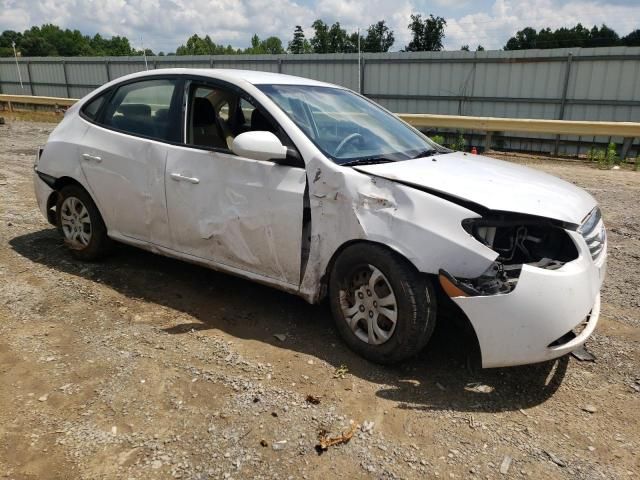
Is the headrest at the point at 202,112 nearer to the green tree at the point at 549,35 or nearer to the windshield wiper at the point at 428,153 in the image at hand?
the windshield wiper at the point at 428,153

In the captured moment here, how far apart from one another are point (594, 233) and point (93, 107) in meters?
4.26

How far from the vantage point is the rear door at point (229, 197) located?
349cm

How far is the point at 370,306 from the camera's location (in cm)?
321

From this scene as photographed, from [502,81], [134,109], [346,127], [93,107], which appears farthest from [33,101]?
[346,127]

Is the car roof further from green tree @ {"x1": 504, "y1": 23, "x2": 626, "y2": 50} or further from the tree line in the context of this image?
green tree @ {"x1": 504, "y1": 23, "x2": 626, "y2": 50}

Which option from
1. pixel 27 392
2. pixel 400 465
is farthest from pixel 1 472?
pixel 400 465

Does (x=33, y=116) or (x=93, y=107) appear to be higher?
(x=93, y=107)

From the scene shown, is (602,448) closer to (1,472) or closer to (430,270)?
(430,270)

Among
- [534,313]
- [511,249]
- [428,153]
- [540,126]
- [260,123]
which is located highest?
[260,123]

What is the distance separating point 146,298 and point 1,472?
1.97m

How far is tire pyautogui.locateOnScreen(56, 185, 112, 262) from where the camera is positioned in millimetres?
4715

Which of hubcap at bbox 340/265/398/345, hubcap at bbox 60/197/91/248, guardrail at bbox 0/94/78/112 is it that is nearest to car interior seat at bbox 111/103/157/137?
hubcap at bbox 60/197/91/248

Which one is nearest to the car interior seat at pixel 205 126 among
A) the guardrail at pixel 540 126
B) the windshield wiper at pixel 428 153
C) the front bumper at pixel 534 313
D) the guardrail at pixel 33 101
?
the windshield wiper at pixel 428 153

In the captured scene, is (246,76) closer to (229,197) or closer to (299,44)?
(229,197)
